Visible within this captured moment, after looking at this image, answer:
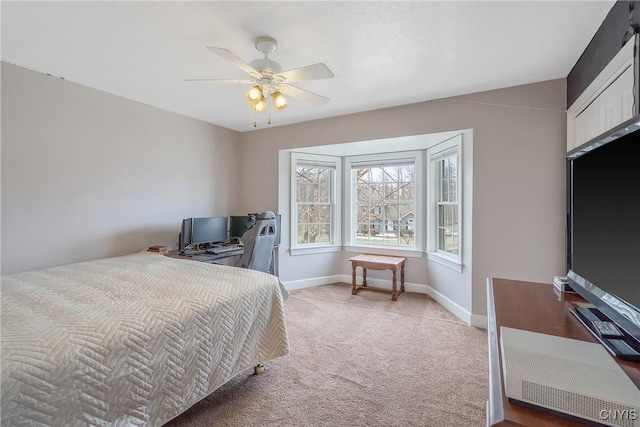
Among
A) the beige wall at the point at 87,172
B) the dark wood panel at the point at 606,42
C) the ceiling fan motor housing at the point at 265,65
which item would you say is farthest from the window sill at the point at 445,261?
the beige wall at the point at 87,172

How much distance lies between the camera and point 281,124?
419 cm

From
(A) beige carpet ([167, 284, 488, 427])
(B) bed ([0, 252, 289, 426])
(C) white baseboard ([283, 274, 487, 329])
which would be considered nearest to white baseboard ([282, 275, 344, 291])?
(C) white baseboard ([283, 274, 487, 329])

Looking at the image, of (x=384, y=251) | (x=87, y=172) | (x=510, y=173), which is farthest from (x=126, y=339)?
(x=384, y=251)

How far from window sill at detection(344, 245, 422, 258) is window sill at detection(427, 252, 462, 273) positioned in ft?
0.68

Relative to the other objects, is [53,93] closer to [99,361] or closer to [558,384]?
[99,361]

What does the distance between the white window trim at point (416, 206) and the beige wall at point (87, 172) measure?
87.5 inches

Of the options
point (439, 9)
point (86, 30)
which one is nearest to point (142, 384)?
point (86, 30)

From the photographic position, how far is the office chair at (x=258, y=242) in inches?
108

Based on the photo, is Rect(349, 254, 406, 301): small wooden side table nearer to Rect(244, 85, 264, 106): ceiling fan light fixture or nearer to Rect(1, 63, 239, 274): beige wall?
Rect(1, 63, 239, 274): beige wall

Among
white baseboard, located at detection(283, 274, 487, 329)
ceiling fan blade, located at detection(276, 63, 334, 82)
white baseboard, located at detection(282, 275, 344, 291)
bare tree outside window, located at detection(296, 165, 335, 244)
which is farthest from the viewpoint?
bare tree outside window, located at detection(296, 165, 335, 244)

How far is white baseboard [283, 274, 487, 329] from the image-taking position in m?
2.93

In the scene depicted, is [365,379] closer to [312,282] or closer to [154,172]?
[312,282]

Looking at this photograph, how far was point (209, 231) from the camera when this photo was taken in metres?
3.65

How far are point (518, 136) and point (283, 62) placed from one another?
2.36 meters
